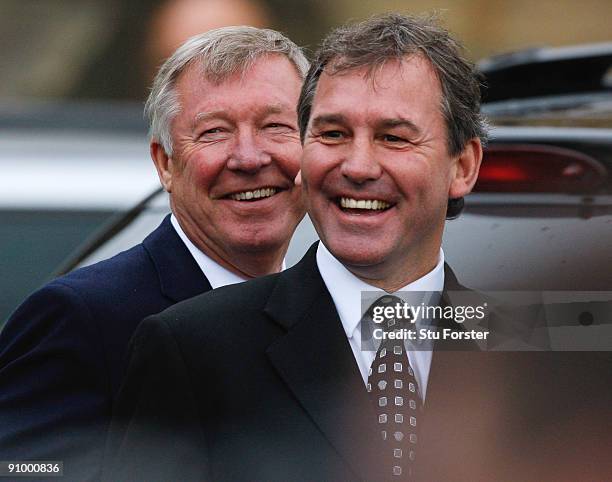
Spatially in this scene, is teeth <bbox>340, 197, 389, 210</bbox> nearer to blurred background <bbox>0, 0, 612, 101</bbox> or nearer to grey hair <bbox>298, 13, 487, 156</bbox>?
grey hair <bbox>298, 13, 487, 156</bbox>

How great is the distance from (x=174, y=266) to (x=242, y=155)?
0.22m

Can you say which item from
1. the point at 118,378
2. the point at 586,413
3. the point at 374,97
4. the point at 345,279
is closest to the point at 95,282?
the point at 118,378

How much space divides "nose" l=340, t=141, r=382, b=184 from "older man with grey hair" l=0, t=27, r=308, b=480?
46 centimetres

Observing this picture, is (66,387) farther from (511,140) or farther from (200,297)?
(511,140)

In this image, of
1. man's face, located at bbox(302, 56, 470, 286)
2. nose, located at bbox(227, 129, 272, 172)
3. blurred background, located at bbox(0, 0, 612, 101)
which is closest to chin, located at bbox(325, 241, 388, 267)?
man's face, located at bbox(302, 56, 470, 286)

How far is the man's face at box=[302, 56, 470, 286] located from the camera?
176cm

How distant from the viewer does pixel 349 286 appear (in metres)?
1.84

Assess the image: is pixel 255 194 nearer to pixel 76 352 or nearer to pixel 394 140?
pixel 76 352

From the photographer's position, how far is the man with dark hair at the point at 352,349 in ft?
5.61

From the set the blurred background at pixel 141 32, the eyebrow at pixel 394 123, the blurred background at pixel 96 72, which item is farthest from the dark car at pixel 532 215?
the blurred background at pixel 141 32

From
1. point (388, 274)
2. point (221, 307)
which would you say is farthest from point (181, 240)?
point (388, 274)

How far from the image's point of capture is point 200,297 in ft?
6.19

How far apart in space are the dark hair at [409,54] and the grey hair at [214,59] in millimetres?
317

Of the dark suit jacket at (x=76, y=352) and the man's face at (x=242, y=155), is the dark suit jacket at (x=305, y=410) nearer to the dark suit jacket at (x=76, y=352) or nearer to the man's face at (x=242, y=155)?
the dark suit jacket at (x=76, y=352)
